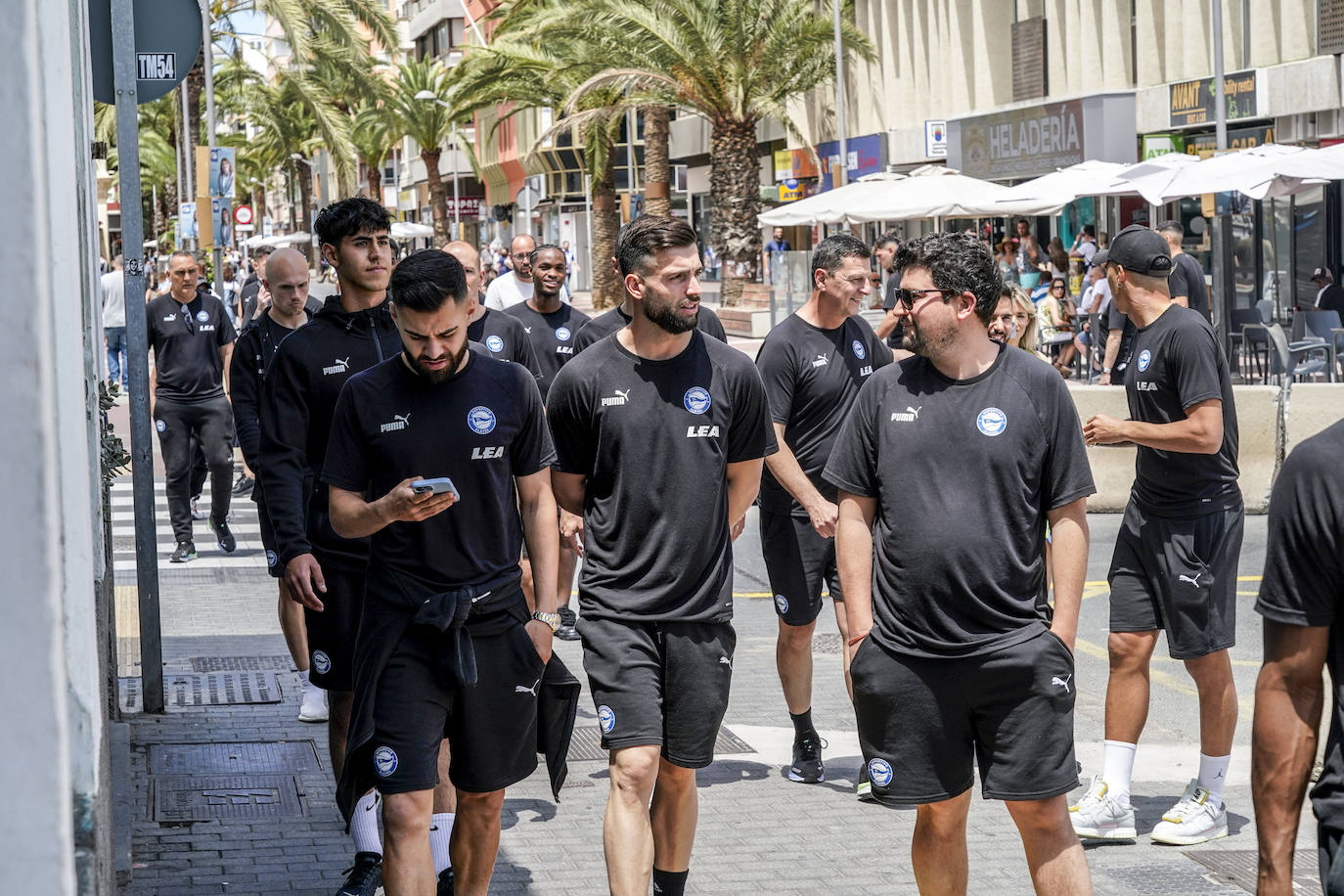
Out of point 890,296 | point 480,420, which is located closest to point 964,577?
point 480,420

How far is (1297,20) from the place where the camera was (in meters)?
25.9

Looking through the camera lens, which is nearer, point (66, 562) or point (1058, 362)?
→ point (66, 562)

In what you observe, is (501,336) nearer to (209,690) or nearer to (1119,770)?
(209,690)

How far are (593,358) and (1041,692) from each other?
63.1 inches

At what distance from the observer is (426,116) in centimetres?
6181

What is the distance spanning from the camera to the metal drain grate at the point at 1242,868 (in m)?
5.44

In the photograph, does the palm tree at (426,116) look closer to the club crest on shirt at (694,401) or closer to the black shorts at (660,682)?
the club crest on shirt at (694,401)

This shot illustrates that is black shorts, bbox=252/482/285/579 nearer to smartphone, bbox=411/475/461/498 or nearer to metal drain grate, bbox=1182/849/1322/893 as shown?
smartphone, bbox=411/475/461/498

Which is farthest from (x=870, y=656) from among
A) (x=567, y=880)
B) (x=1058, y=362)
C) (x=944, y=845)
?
(x=1058, y=362)

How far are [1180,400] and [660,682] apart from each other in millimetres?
2134

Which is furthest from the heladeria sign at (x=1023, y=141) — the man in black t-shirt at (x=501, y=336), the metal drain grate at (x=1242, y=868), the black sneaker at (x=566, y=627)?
the metal drain grate at (x=1242, y=868)

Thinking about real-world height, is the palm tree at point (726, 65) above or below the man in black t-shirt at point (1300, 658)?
above

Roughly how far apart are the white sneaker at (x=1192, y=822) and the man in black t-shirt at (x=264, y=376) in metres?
3.15

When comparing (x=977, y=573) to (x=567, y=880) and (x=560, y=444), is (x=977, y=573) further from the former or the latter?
(x=567, y=880)
